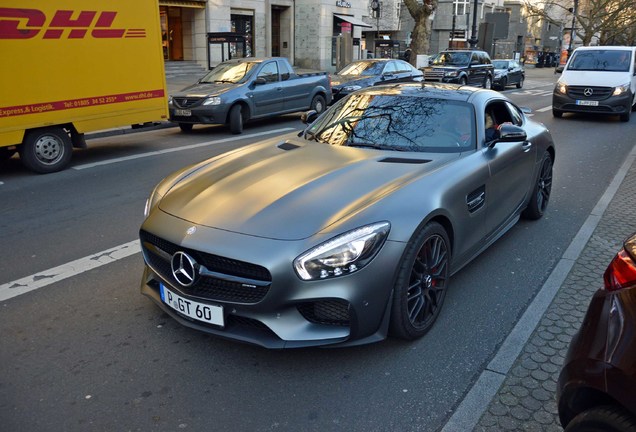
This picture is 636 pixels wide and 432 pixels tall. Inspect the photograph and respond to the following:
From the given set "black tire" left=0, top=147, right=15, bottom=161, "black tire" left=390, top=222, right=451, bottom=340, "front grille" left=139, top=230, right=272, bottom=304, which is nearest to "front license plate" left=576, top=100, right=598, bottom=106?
"black tire" left=390, top=222, right=451, bottom=340

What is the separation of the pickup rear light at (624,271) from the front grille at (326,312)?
4.36 feet

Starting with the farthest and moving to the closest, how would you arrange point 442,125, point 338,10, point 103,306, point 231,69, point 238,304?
point 338,10 → point 231,69 → point 442,125 → point 103,306 → point 238,304

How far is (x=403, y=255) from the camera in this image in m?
3.17

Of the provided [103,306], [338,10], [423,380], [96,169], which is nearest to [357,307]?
[423,380]

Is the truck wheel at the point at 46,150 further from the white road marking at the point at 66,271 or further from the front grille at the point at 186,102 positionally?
the white road marking at the point at 66,271

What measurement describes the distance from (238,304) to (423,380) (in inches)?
44.9

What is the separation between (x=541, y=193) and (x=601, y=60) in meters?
11.5

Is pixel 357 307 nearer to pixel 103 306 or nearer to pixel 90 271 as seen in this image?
pixel 103 306

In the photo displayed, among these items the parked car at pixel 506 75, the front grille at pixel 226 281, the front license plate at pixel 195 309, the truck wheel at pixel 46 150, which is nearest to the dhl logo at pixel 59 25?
the truck wheel at pixel 46 150

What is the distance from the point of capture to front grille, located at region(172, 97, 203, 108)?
12127mm

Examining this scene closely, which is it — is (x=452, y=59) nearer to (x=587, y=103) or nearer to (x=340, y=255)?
(x=587, y=103)

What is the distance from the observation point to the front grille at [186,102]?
12.1m

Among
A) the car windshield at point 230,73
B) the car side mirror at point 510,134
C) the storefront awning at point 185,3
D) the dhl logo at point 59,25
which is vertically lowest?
the car side mirror at point 510,134

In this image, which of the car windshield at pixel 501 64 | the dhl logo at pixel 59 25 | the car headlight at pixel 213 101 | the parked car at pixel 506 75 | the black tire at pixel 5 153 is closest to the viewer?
the dhl logo at pixel 59 25
